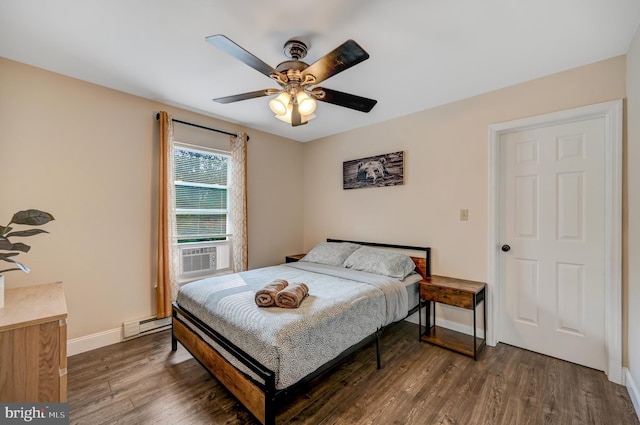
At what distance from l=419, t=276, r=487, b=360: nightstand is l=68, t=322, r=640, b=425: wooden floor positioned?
0.39 ft

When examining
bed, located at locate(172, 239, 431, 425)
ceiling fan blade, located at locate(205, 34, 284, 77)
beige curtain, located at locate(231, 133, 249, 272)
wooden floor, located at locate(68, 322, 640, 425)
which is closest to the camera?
ceiling fan blade, located at locate(205, 34, 284, 77)

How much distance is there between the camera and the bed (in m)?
1.54

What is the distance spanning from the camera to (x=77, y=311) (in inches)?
97.3

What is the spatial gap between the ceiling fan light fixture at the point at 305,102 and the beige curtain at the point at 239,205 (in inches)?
71.8

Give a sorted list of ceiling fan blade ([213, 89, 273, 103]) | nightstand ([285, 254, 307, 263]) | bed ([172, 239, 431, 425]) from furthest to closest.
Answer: nightstand ([285, 254, 307, 263]) < ceiling fan blade ([213, 89, 273, 103]) < bed ([172, 239, 431, 425])

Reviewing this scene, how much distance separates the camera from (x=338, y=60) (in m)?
1.62

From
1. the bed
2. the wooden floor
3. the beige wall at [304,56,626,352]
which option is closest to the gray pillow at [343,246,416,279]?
the bed

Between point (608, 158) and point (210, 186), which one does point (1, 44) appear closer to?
point (210, 186)

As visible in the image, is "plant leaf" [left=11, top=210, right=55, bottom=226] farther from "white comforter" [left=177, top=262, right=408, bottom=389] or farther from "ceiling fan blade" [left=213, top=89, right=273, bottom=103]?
"ceiling fan blade" [left=213, top=89, right=273, bottom=103]

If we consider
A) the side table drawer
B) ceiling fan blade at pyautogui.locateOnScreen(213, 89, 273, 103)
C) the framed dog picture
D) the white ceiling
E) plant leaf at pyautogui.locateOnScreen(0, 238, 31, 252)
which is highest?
the white ceiling

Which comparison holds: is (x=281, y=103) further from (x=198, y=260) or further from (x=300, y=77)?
(x=198, y=260)

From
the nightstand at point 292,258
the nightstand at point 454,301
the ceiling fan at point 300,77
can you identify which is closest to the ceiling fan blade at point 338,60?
the ceiling fan at point 300,77

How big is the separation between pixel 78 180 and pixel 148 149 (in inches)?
26.9

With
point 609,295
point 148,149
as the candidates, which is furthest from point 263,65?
point 609,295
